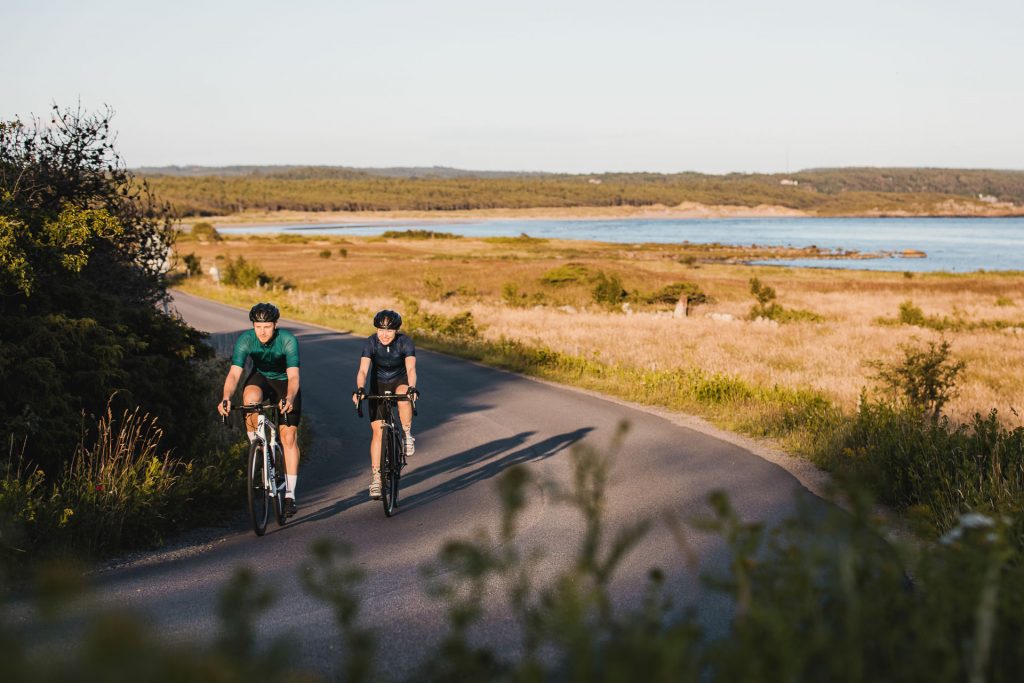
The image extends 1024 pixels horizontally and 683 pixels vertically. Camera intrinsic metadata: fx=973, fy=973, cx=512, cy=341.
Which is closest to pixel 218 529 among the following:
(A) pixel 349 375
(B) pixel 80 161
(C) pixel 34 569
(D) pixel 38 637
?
(C) pixel 34 569

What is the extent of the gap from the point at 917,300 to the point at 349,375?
41525mm

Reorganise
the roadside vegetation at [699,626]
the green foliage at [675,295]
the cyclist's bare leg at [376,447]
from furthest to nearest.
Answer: the green foliage at [675,295] < the cyclist's bare leg at [376,447] < the roadside vegetation at [699,626]

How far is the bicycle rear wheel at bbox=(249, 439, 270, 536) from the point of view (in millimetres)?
8680

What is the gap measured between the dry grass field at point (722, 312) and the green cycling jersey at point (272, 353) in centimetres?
826

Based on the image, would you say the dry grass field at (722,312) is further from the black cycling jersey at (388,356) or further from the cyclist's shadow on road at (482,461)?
the black cycling jersey at (388,356)

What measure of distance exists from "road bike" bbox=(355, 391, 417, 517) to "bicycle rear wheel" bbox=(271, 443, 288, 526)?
33.7 inches

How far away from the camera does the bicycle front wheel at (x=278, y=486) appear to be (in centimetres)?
898

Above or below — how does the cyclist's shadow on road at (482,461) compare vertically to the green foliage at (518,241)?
above

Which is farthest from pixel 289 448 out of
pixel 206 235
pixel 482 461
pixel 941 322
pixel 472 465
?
pixel 206 235

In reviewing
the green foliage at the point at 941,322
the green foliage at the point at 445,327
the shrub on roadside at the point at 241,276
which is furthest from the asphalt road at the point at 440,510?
the shrub on roadside at the point at 241,276

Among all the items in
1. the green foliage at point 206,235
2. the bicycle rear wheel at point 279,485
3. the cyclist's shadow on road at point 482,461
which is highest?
the bicycle rear wheel at point 279,485

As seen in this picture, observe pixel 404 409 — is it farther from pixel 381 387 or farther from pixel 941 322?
pixel 941 322

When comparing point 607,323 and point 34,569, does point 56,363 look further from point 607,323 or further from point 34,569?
point 607,323

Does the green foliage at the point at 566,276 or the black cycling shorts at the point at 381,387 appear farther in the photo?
the green foliage at the point at 566,276
